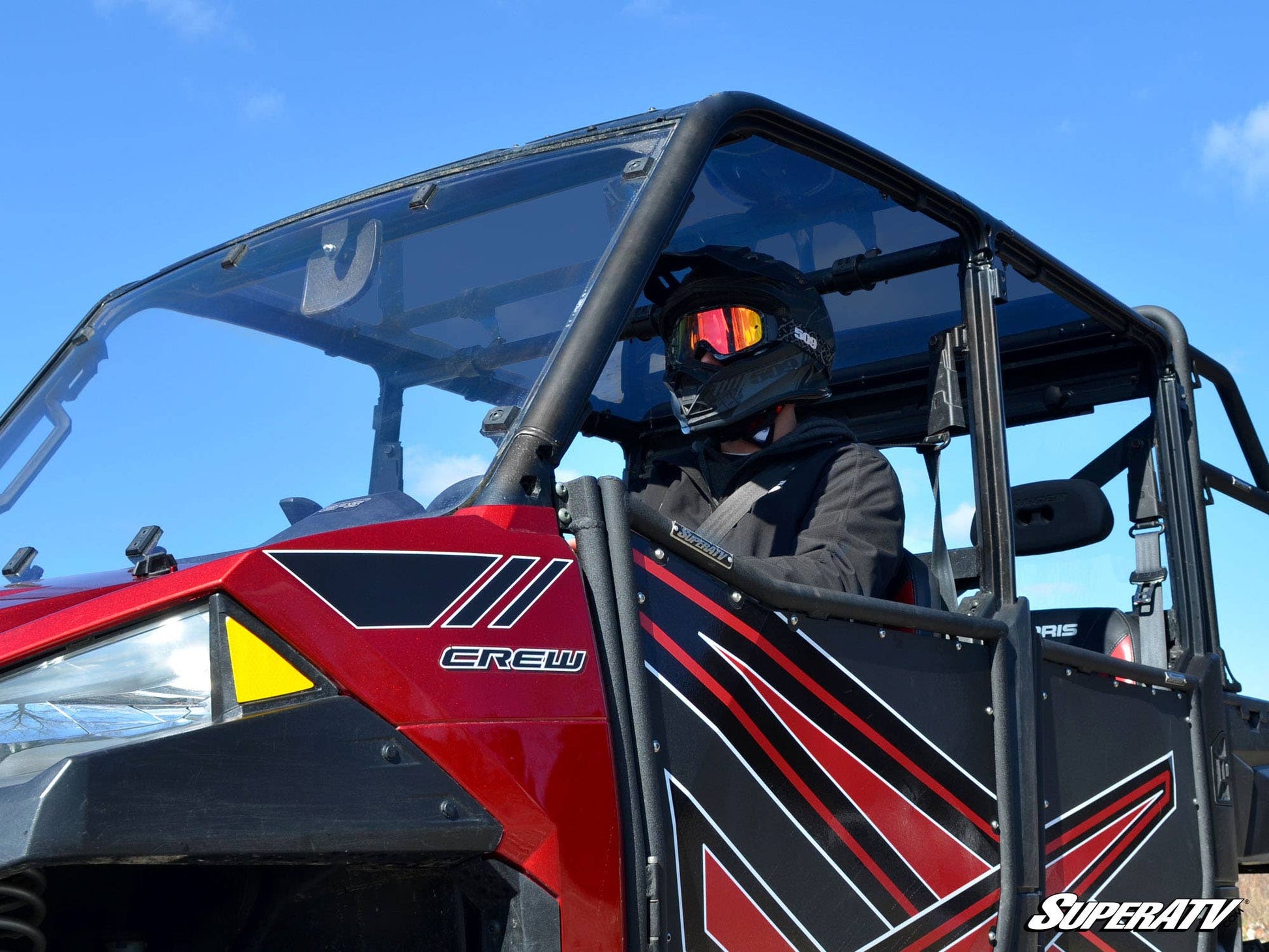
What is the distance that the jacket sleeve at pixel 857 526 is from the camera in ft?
8.32

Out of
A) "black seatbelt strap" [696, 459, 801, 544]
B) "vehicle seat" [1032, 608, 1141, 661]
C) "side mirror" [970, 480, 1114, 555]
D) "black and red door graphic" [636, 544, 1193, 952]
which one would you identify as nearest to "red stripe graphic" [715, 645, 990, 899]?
"black and red door graphic" [636, 544, 1193, 952]

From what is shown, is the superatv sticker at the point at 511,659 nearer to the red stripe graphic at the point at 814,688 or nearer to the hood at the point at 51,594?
the red stripe graphic at the point at 814,688

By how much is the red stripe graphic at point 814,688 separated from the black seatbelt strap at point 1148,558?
4.13 feet

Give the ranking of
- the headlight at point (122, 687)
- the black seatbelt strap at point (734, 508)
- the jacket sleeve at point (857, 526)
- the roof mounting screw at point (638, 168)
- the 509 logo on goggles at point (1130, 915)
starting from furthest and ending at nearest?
the 509 logo on goggles at point (1130, 915) → the black seatbelt strap at point (734, 508) → the jacket sleeve at point (857, 526) → the roof mounting screw at point (638, 168) → the headlight at point (122, 687)

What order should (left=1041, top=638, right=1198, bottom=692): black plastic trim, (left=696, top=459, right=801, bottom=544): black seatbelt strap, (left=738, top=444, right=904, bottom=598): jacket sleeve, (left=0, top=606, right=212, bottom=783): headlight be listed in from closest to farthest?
(left=0, top=606, right=212, bottom=783): headlight → (left=738, top=444, right=904, bottom=598): jacket sleeve → (left=696, top=459, right=801, bottom=544): black seatbelt strap → (left=1041, top=638, right=1198, bottom=692): black plastic trim

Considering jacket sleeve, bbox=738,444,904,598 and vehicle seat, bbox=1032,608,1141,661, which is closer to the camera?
jacket sleeve, bbox=738,444,904,598

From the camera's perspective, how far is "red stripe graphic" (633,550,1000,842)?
204 centimetres

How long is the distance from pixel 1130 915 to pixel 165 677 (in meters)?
2.46

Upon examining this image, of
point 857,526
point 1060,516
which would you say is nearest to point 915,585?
point 857,526

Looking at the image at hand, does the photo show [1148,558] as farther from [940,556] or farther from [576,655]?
[576,655]

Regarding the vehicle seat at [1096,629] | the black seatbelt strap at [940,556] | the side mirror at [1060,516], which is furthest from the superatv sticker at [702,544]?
the vehicle seat at [1096,629]

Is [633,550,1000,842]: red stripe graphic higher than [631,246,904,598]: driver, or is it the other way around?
[631,246,904,598]: driver

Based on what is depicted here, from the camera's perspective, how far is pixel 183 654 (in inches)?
62.4

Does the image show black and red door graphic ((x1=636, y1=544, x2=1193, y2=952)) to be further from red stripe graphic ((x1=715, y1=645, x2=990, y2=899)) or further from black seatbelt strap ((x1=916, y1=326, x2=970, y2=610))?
black seatbelt strap ((x1=916, y1=326, x2=970, y2=610))
